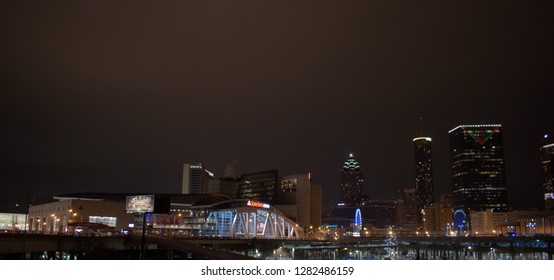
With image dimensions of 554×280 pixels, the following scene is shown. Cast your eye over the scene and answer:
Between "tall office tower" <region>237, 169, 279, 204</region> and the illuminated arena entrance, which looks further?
"tall office tower" <region>237, 169, 279, 204</region>

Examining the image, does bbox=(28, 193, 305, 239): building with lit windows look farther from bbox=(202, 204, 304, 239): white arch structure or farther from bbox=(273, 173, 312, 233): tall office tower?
bbox=(273, 173, 312, 233): tall office tower

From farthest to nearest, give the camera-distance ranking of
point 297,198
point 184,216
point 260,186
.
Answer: point 260,186 → point 297,198 → point 184,216

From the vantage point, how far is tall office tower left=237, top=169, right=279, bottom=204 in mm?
175750

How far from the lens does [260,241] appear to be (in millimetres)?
94125

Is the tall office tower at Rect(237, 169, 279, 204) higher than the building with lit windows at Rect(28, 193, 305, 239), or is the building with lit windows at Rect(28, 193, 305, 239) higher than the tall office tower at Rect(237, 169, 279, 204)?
the tall office tower at Rect(237, 169, 279, 204)

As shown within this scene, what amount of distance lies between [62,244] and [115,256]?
37.4 feet

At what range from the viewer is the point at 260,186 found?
18200 centimetres

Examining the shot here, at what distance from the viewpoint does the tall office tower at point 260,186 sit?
577 feet

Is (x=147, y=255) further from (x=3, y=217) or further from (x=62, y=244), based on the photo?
(x=3, y=217)

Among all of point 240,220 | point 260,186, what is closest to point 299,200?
point 260,186

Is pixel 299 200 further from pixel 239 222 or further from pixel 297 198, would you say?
pixel 239 222

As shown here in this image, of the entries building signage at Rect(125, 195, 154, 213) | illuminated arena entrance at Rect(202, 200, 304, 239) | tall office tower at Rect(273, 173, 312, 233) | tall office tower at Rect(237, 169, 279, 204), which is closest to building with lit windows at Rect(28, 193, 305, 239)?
illuminated arena entrance at Rect(202, 200, 304, 239)

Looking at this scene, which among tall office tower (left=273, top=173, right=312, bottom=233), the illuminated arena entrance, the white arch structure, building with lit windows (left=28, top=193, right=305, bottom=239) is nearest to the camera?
building with lit windows (left=28, top=193, right=305, bottom=239)
